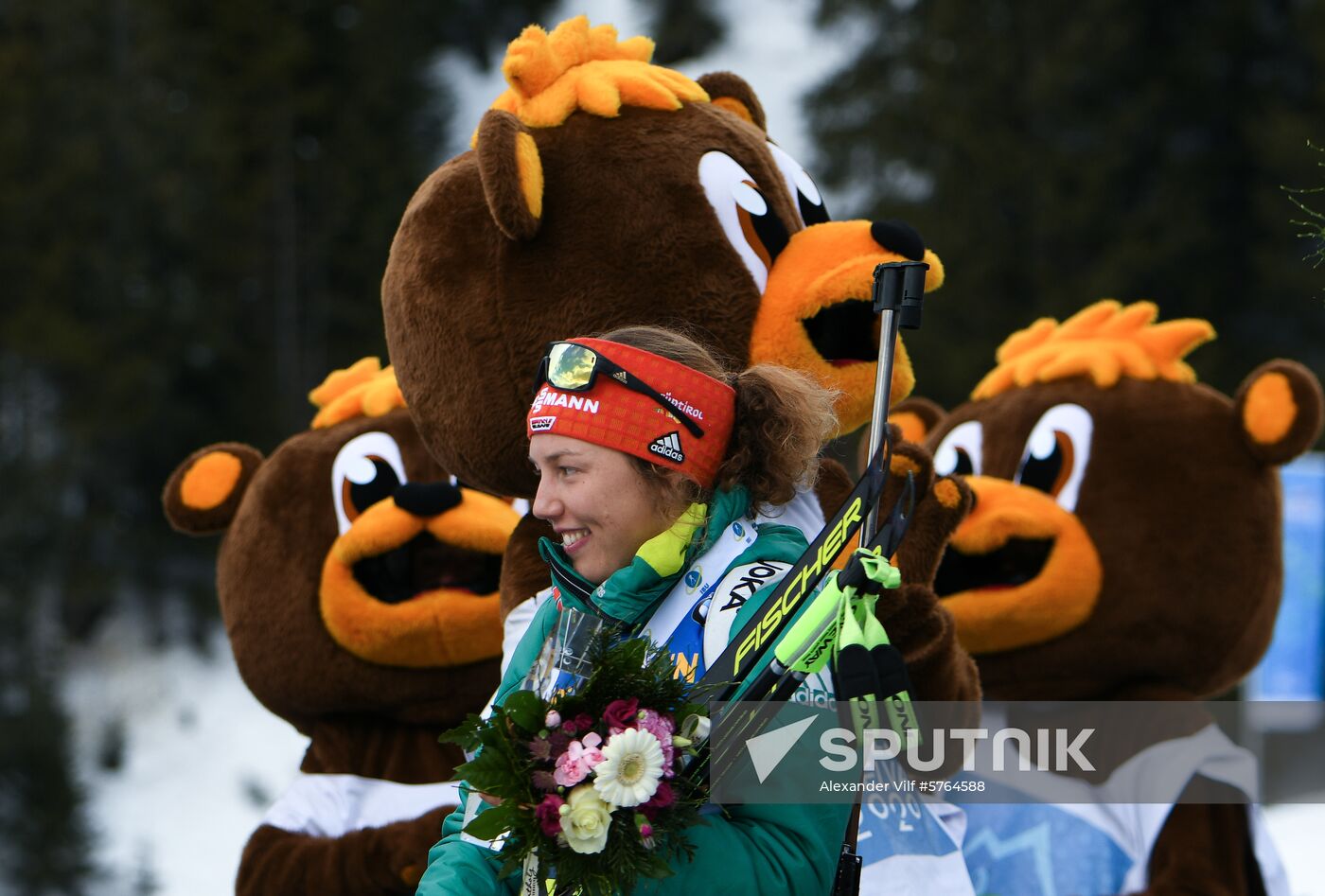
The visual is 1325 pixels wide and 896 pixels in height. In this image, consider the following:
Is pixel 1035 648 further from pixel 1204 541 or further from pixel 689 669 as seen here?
pixel 689 669

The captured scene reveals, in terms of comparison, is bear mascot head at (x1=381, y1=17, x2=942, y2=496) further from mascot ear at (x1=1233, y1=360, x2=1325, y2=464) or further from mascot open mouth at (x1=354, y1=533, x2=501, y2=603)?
mascot ear at (x1=1233, y1=360, x2=1325, y2=464)

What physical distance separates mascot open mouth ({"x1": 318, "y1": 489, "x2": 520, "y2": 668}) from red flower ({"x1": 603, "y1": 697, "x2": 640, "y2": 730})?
193cm

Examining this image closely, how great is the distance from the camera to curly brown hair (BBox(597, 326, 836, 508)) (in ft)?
6.76

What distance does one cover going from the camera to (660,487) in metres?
2.09

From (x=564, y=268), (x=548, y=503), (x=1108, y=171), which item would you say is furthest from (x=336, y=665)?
(x=1108, y=171)

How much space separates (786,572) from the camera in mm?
1882

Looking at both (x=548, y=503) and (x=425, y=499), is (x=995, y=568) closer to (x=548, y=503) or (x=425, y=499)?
(x=425, y=499)

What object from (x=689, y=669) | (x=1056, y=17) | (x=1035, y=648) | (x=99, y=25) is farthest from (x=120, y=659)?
(x=689, y=669)

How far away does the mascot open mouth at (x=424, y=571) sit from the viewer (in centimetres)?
378

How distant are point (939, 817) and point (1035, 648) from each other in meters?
1.16

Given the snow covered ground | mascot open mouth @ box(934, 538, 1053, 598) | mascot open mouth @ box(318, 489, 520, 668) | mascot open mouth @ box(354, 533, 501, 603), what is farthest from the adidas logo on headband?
the snow covered ground

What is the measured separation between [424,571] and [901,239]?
1.59 meters

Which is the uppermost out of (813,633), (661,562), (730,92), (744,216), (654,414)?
(730,92)

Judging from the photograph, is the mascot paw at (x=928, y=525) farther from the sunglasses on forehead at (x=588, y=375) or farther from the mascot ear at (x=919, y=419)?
the mascot ear at (x=919, y=419)
